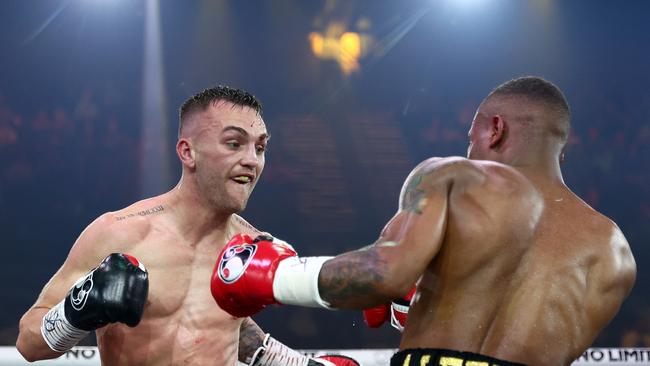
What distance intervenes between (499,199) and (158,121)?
3.99 m

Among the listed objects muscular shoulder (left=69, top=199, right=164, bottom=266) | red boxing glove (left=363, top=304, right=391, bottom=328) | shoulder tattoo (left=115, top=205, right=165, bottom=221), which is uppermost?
shoulder tattoo (left=115, top=205, right=165, bottom=221)

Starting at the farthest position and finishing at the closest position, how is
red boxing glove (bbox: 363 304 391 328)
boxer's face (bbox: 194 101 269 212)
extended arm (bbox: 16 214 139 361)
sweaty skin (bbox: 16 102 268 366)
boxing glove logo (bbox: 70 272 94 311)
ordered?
boxer's face (bbox: 194 101 269 212)
red boxing glove (bbox: 363 304 391 328)
sweaty skin (bbox: 16 102 268 366)
extended arm (bbox: 16 214 139 361)
boxing glove logo (bbox: 70 272 94 311)

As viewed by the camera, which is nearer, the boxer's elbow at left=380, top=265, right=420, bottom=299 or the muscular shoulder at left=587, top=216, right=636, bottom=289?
the boxer's elbow at left=380, top=265, right=420, bottom=299

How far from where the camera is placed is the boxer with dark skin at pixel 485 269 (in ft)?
4.57

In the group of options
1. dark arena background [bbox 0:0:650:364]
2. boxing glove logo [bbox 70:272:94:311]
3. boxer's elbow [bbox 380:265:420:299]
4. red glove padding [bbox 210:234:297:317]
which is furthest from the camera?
dark arena background [bbox 0:0:650:364]

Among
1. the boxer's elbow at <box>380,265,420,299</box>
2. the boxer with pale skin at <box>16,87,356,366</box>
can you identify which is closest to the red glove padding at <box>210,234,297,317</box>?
the boxer's elbow at <box>380,265,420,299</box>

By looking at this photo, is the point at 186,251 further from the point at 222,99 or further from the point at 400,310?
the point at 400,310

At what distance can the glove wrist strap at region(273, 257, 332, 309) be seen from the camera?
4.65ft

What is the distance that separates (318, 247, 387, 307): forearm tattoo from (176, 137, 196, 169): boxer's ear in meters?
1.05

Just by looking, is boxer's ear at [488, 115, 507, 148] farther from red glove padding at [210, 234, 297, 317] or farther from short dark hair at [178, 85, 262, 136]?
short dark hair at [178, 85, 262, 136]

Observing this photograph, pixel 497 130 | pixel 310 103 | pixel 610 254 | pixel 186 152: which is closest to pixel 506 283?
pixel 610 254

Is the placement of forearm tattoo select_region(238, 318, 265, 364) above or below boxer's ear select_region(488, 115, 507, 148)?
below

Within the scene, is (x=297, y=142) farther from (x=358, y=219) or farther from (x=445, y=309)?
(x=445, y=309)

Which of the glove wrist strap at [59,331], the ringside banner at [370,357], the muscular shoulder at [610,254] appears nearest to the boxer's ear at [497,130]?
the muscular shoulder at [610,254]
